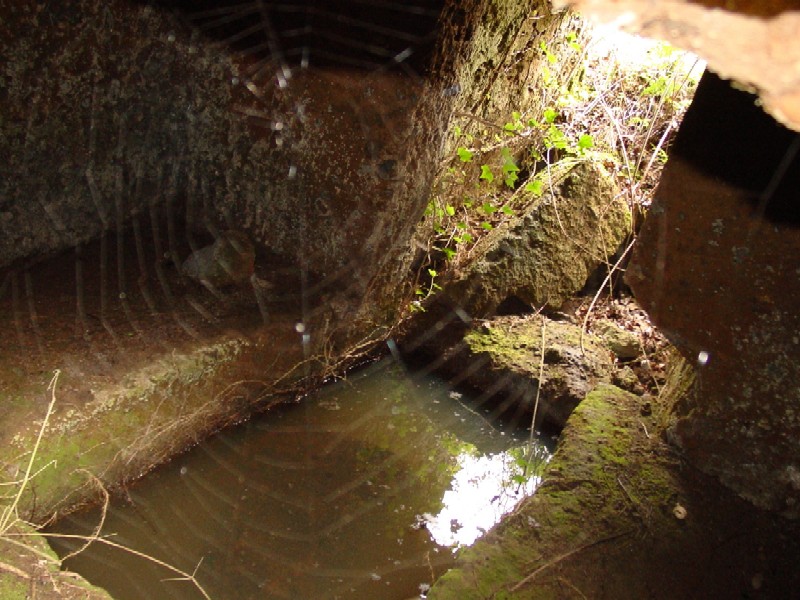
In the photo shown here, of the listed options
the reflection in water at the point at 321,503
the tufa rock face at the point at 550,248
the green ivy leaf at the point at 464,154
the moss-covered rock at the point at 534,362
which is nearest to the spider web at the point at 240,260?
the reflection in water at the point at 321,503

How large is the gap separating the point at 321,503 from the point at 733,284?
75.9 inches

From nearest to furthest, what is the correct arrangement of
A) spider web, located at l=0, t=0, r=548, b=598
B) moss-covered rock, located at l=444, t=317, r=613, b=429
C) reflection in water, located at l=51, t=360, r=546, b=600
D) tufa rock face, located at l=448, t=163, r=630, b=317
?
reflection in water, located at l=51, t=360, r=546, b=600, spider web, located at l=0, t=0, r=548, b=598, moss-covered rock, located at l=444, t=317, r=613, b=429, tufa rock face, located at l=448, t=163, r=630, b=317

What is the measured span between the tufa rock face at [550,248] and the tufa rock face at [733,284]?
176cm

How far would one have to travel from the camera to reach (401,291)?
385 centimetres

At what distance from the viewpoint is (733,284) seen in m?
1.96

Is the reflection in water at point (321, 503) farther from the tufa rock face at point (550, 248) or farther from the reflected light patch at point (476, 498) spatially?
the tufa rock face at point (550, 248)

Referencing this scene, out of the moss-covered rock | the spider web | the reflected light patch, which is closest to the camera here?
the spider web

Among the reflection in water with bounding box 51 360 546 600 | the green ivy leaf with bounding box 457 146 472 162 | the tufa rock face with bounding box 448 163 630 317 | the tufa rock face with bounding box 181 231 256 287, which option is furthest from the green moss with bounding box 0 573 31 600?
the green ivy leaf with bounding box 457 146 472 162

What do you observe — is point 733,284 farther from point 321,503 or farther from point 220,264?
point 220,264

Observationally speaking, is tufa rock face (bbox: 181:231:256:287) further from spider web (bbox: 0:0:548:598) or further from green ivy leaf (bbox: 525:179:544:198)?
green ivy leaf (bbox: 525:179:544:198)

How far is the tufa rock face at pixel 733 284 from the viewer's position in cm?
176

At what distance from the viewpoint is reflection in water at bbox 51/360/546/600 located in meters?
2.50

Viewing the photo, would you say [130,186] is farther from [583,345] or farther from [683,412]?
[683,412]

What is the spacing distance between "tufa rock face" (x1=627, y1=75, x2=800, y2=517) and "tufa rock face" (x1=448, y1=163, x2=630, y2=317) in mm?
1761
